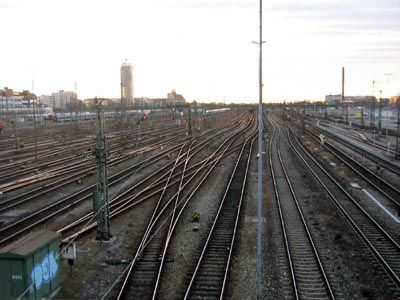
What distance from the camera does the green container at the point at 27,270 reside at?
9.14 metres

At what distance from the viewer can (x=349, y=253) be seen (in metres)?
12.4

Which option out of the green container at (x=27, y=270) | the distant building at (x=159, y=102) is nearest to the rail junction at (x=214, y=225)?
the green container at (x=27, y=270)

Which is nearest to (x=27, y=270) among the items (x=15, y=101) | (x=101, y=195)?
(x=101, y=195)

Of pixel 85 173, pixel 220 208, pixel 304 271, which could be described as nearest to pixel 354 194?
pixel 220 208

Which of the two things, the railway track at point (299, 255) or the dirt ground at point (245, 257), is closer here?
the railway track at point (299, 255)

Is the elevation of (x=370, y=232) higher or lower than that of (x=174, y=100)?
lower

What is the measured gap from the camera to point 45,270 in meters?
9.73

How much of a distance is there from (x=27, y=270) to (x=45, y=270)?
0.61 metres

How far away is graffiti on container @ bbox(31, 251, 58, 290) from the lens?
9.33 m

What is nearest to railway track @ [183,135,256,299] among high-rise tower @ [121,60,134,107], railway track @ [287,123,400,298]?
railway track @ [287,123,400,298]

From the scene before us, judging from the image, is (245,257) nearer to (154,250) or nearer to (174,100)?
(154,250)

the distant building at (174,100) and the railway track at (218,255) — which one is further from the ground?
the distant building at (174,100)

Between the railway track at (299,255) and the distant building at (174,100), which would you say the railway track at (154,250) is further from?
the distant building at (174,100)

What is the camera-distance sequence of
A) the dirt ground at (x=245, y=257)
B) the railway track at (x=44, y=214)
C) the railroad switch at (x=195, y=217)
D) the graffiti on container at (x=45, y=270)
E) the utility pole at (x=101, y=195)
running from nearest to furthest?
1. the graffiti on container at (x=45, y=270)
2. the dirt ground at (x=245, y=257)
3. the utility pole at (x=101, y=195)
4. the railway track at (x=44, y=214)
5. the railroad switch at (x=195, y=217)
